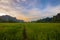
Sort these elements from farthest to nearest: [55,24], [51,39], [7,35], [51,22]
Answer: [55,24]
[51,22]
[7,35]
[51,39]

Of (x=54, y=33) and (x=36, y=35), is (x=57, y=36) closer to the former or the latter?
(x=54, y=33)

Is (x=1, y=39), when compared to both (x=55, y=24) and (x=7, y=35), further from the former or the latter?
(x=55, y=24)

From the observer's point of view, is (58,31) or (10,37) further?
(58,31)

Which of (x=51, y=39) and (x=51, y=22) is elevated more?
(x=51, y=22)

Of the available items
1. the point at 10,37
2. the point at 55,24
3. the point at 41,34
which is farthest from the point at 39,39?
the point at 55,24

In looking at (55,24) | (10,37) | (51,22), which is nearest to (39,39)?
(10,37)

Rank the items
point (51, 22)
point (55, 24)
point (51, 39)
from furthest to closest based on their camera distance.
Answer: point (55, 24) → point (51, 22) → point (51, 39)

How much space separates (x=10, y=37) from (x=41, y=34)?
3.50 ft

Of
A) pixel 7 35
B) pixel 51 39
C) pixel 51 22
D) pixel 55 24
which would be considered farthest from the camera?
pixel 55 24

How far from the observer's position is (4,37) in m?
5.25

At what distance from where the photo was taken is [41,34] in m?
5.39

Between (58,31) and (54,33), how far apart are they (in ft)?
1.41

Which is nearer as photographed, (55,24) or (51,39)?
(51,39)

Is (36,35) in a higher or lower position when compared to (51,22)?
lower
